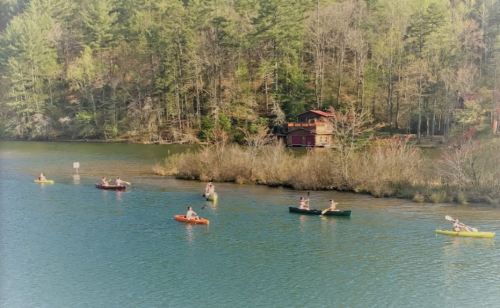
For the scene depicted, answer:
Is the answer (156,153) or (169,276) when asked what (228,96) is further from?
(169,276)

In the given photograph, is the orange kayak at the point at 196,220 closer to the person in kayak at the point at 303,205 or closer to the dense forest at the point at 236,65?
the person in kayak at the point at 303,205

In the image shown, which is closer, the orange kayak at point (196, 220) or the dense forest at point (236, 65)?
the orange kayak at point (196, 220)

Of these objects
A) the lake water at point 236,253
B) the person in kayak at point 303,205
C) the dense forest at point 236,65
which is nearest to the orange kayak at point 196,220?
the lake water at point 236,253

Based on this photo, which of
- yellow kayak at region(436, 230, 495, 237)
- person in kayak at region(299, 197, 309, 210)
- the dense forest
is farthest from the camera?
the dense forest

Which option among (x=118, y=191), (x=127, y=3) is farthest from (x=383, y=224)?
(x=127, y=3)

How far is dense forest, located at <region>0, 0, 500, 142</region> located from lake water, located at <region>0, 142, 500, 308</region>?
5574 cm

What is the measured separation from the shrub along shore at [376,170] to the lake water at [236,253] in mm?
2043

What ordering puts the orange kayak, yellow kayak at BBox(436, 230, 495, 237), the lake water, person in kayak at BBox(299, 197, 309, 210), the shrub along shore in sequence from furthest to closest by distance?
the shrub along shore
person in kayak at BBox(299, 197, 309, 210)
the orange kayak
yellow kayak at BBox(436, 230, 495, 237)
the lake water

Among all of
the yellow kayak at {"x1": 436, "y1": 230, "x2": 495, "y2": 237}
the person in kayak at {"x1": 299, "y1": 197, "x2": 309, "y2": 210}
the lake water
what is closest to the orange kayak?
the lake water

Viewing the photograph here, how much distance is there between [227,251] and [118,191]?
24.5 metres

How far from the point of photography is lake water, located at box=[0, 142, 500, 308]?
29594 millimetres

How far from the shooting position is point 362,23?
118m

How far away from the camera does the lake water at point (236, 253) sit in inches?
1165

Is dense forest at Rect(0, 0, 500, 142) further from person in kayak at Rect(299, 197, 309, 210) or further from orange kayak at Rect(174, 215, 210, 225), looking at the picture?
orange kayak at Rect(174, 215, 210, 225)
